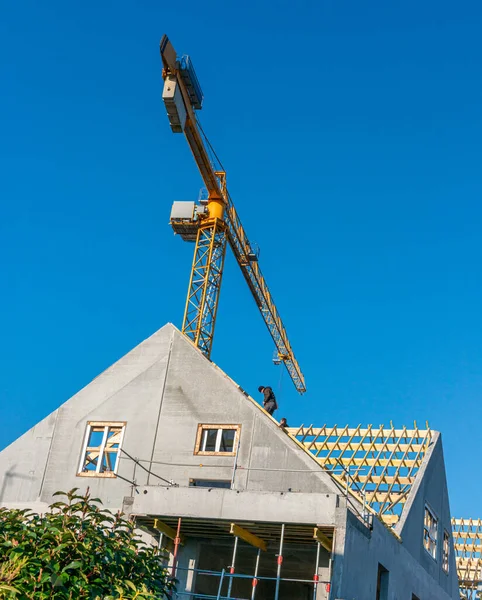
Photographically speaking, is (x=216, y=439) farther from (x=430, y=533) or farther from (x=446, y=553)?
(x=446, y=553)

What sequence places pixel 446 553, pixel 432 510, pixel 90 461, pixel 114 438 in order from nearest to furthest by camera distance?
pixel 90 461 < pixel 114 438 < pixel 432 510 < pixel 446 553

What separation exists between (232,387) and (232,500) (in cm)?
448

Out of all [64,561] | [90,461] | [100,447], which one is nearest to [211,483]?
[100,447]

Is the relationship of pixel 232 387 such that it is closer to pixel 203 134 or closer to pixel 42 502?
pixel 42 502

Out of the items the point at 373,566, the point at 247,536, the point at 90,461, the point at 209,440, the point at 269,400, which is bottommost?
the point at 373,566

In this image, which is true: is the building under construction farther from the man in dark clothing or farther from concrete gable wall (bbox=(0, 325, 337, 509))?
the man in dark clothing

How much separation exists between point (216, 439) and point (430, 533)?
1004 cm

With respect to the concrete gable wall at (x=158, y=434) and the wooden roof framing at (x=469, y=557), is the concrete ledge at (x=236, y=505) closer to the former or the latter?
the concrete gable wall at (x=158, y=434)

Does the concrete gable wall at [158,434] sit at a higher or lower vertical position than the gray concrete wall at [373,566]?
higher

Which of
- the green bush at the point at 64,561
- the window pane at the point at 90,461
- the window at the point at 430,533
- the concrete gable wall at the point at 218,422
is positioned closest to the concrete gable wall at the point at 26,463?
the window pane at the point at 90,461

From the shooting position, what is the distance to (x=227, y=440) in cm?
2319

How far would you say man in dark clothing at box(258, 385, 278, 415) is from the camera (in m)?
25.9

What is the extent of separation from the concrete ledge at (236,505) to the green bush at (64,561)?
453 centimetres

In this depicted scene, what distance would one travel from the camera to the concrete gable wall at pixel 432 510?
25.2 m
